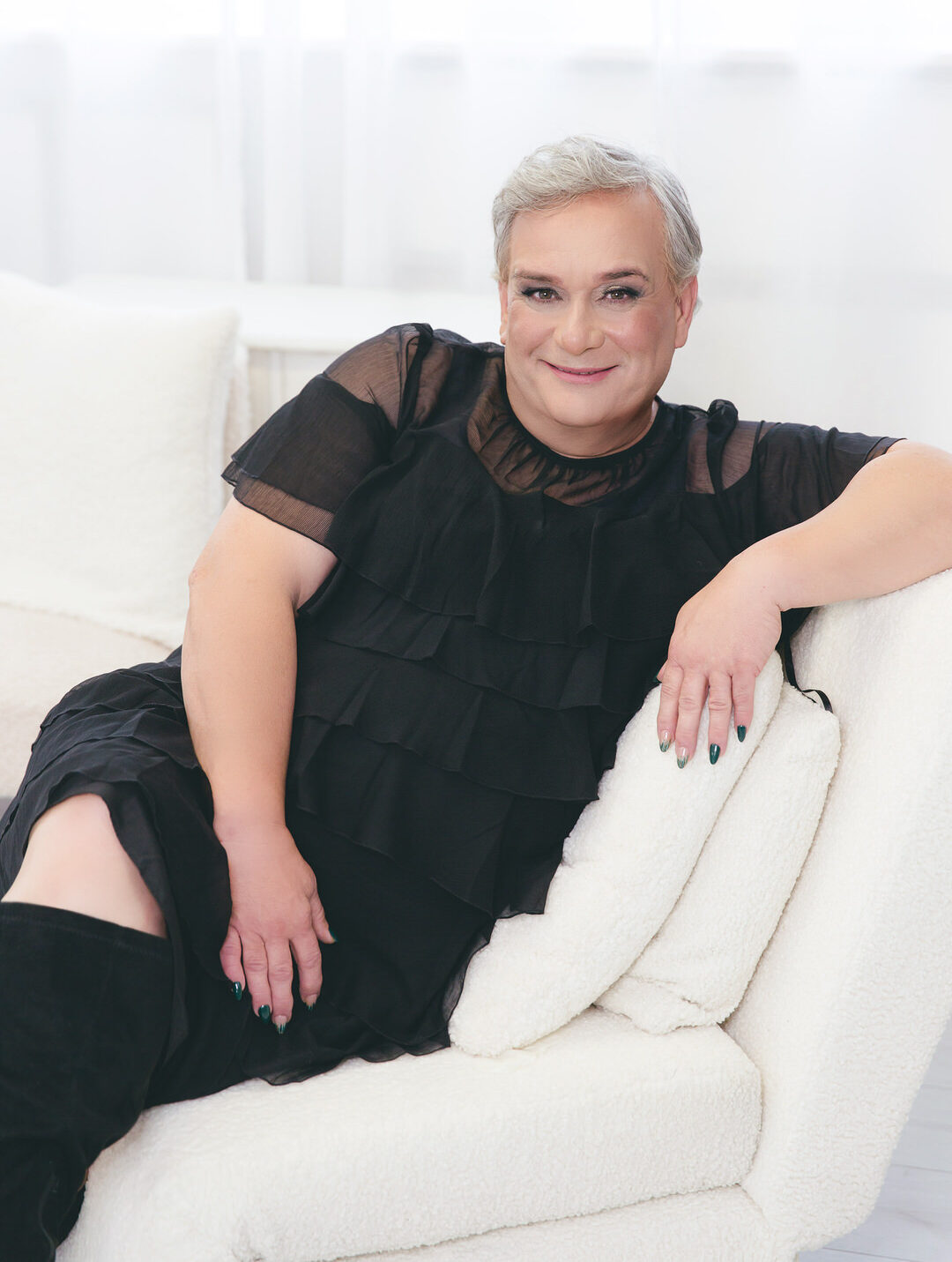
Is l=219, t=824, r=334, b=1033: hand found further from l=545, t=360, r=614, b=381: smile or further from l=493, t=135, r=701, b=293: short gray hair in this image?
l=493, t=135, r=701, b=293: short gray hair

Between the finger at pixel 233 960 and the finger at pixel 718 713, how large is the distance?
1.54 feet

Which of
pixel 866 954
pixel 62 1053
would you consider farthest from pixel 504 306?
pixel 62 1053

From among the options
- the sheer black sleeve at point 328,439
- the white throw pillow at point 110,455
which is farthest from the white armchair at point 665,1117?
the white throw pillow at point 110,455

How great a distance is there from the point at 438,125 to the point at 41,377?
0.94 metres

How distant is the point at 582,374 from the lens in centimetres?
126

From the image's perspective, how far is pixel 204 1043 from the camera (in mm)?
1064

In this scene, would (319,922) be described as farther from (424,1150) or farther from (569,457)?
(569,457)

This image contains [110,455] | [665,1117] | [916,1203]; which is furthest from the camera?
[110,455]

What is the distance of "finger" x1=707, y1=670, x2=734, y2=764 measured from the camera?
109 cm

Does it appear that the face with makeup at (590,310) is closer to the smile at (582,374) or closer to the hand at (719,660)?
the smile at (582,374)

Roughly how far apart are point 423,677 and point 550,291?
43cm

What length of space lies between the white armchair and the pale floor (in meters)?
0.37

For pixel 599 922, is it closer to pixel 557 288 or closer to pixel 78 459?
pixel 557 288

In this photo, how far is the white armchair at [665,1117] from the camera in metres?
0.98
